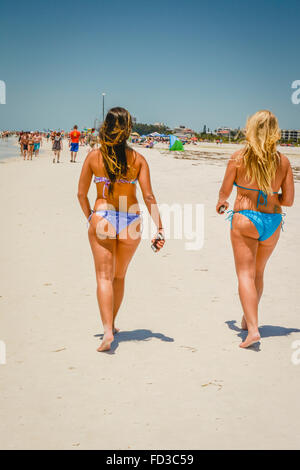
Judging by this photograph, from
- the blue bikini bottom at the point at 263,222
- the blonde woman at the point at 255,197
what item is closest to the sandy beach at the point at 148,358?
the blonde woman at the point at 255,197

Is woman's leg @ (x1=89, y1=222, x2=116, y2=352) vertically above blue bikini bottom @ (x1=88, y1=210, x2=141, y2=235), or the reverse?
blue bikini bottom @ (x1=88, y1=210, x2=141, y2=235)

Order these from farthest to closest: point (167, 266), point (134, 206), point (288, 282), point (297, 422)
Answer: point (167, 266)
point (288, 282)
point (134, 206)
point (297, 422)

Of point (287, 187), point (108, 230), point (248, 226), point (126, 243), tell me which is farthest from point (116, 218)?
point (287, 187)

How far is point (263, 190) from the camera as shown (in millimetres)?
4016

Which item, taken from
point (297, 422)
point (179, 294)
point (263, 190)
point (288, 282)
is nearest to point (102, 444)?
point (297, 422)

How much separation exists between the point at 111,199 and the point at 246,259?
4.04 ft

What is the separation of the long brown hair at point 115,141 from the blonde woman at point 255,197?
Answer: 88 cm

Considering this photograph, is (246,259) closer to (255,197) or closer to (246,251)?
(246,251)

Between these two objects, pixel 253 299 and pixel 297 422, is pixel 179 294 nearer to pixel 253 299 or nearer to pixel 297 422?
pixel 253 299

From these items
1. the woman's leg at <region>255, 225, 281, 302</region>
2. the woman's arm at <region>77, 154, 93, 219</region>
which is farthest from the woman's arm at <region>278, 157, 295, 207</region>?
the woman's arm at <region>77, 154, 93, 219</region>

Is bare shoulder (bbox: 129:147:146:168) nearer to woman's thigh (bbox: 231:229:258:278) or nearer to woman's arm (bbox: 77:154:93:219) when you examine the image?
woman's arm (bbox: 77:154:93:219)

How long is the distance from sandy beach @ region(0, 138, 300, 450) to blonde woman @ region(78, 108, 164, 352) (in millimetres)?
487

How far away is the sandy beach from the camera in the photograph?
9.46 feet

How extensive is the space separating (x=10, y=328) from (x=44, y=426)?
1554mm
